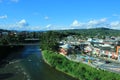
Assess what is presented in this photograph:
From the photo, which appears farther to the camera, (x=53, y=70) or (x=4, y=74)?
(x=53, y=70)

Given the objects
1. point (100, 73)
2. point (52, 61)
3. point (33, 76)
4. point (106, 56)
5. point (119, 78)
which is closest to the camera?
point (119, 78)

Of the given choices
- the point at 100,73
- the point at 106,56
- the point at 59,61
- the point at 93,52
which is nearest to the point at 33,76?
the point at 59,61

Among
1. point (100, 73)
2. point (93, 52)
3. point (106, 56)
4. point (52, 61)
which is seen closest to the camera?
point (100, 73)

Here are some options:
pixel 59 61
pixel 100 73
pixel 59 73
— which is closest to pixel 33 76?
pixel 59 73

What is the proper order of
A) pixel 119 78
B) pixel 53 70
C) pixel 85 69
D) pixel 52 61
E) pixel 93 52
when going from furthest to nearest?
pixel 93 52, pixel 52 61, pixel 53 70, pixel 85 69, pixel 119 78

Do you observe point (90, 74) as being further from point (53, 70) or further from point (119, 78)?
point (53, 70)

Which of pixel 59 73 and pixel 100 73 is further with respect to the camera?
pixel 59 73

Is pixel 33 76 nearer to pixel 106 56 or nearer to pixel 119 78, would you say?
pixel 119 78

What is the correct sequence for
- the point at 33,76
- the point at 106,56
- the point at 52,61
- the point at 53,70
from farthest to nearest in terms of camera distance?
the point at 106,56
the point at 52,61
the point at 53,70
the point at 33,76

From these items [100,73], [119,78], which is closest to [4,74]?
[100,73]
